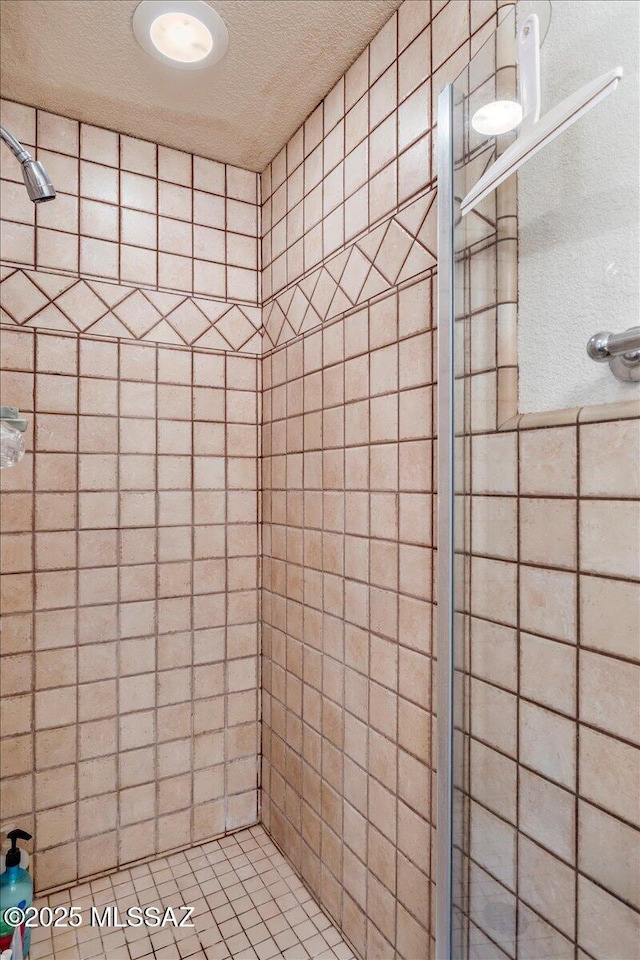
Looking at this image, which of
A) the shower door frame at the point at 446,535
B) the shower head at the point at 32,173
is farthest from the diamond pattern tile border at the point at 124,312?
the shower door frame at the point at 446,535

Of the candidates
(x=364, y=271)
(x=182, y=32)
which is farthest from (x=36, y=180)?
(x=364, y=271)

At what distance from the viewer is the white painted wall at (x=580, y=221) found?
0.60m

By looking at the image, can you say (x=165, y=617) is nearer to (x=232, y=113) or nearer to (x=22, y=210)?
(x=22, y=210)

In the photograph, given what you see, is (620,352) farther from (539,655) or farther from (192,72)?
(192,72)

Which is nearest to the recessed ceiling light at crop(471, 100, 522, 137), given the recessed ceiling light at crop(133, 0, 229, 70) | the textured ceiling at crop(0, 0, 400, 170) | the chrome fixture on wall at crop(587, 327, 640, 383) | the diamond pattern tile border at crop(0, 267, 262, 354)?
the chrome fixture on wall at crop(587, 327, 640, 383)

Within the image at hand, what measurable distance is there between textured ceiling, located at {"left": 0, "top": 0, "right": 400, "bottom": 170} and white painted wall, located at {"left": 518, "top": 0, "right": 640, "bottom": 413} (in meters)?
0.66

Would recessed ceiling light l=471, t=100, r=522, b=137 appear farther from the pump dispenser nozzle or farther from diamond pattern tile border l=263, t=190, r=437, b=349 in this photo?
the pump dispenser nozzle

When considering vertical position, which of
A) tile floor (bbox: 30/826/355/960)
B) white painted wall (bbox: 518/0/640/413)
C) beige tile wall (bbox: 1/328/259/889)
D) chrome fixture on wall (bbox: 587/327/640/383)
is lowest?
tile floor (bbox: 30/826/355/960)

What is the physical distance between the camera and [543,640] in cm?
69

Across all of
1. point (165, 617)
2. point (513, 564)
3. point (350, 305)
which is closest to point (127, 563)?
point (165, 617)

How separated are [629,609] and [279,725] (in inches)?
47.6

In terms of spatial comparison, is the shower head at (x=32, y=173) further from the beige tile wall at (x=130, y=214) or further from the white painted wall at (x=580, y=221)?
the white painted wall at (x=580, y=221)

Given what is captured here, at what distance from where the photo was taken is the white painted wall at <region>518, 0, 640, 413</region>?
1.97 feet

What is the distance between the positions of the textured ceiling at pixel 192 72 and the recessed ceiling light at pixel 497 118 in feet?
1.76
